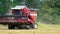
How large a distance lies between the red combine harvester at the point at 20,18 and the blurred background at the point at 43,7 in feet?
21.2

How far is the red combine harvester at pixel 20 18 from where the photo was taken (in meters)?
18.9

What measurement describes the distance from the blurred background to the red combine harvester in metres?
6.46

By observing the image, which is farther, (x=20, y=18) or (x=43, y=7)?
(x=43, y=7)

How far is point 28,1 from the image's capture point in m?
31.2

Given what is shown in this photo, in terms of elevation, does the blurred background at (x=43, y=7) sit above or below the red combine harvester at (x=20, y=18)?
below

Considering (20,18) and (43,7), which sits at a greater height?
(20,18)

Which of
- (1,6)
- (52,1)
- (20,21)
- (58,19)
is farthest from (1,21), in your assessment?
(52,1)

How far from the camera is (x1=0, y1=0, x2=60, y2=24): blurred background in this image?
27830mm

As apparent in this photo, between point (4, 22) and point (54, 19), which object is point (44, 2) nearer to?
point (54, 19)

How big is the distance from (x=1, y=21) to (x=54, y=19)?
9.82 meters

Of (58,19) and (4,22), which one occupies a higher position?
(4,22)

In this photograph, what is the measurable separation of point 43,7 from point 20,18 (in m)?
13.7

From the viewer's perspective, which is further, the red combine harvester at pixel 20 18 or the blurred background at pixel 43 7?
the blurred background at pixel 43 7

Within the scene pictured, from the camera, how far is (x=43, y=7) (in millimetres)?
32250
